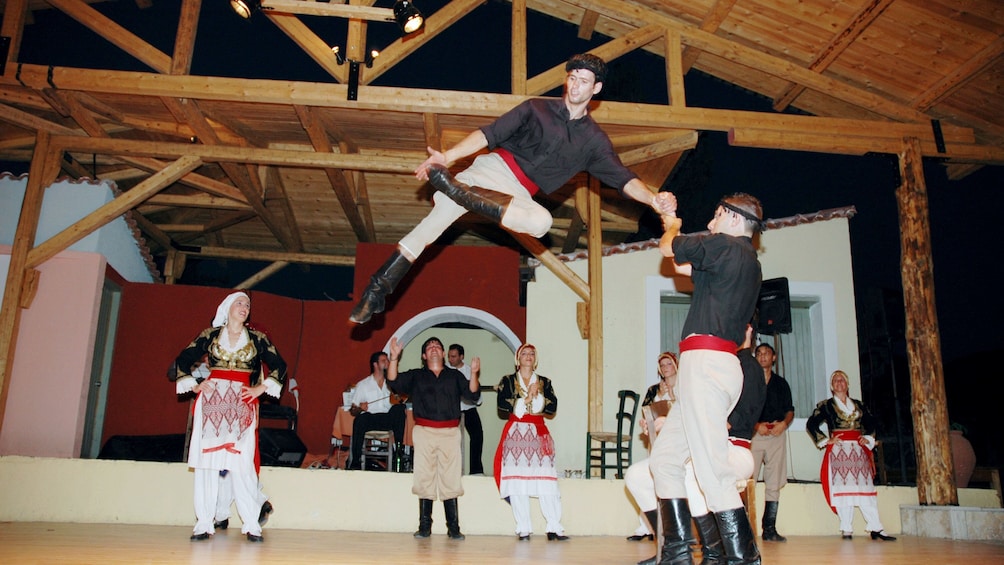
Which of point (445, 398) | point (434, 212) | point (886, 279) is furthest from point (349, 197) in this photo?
point (886, 279)

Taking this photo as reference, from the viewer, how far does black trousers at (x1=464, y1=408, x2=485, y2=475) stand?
8219 millimetres

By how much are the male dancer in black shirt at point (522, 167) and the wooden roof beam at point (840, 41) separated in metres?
3.94

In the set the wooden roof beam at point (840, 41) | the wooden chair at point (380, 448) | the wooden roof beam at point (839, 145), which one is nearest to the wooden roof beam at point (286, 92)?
the wooden roof beam at point (839, 145)

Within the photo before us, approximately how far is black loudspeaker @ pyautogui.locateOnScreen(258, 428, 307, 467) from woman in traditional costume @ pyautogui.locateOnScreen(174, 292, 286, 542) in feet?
8.89

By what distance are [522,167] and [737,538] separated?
181 centimetres

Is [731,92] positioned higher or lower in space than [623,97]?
higher

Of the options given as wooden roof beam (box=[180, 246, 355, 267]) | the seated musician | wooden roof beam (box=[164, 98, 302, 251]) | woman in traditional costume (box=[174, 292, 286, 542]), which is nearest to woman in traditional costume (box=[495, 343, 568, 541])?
the seated musician

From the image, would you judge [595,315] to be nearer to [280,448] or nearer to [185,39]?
[280,448]

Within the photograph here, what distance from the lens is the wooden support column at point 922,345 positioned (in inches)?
241

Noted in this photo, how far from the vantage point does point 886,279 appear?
1334 centimetres

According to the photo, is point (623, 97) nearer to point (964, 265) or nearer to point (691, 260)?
point (964, 265)

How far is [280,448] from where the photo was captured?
24.2 feet

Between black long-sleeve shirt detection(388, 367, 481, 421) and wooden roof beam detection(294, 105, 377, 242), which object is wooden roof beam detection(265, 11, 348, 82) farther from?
black long-sleeve shirt detection(388, 367, 481, 421)

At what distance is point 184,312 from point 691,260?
7.51 m
